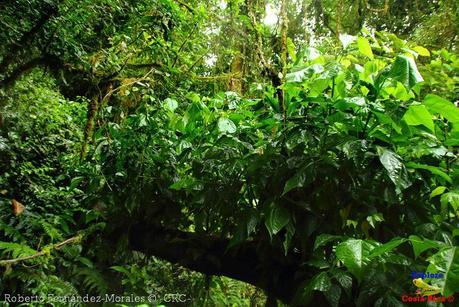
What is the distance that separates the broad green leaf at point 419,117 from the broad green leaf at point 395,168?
125mm

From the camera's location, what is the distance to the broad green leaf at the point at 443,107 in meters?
1.12

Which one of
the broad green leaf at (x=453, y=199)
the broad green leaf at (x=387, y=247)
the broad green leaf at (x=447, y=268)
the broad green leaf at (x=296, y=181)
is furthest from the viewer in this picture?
the broad green leaf at (x=296, y=181)

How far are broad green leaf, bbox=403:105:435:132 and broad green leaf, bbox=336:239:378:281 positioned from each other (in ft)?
1.43

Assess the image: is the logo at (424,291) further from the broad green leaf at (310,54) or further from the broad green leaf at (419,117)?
the broad green leaf at (310,54)

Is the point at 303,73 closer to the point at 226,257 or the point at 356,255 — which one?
the point at 356,255

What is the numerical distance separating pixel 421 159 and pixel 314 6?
3705mm

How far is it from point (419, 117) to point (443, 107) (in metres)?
0.09

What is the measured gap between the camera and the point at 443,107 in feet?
3.70

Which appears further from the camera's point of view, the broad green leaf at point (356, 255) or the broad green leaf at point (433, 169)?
the broad green leaf at point (433, 169)

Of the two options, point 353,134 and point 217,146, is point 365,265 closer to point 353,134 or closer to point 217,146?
point 353,134

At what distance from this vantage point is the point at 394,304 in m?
0.99

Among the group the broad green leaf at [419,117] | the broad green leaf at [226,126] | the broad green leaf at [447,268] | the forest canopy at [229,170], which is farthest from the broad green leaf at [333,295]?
the broad green leaf at [226,126]

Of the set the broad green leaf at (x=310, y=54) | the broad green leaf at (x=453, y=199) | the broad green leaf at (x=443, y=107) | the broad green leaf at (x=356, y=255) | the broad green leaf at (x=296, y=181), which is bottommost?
the broad green leaf at (x=356, y=255)

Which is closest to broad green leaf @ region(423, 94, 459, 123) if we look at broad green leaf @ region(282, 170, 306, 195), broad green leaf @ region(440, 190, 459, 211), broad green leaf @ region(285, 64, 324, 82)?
broad green leaf @ region(440, 190, 459, 211)
